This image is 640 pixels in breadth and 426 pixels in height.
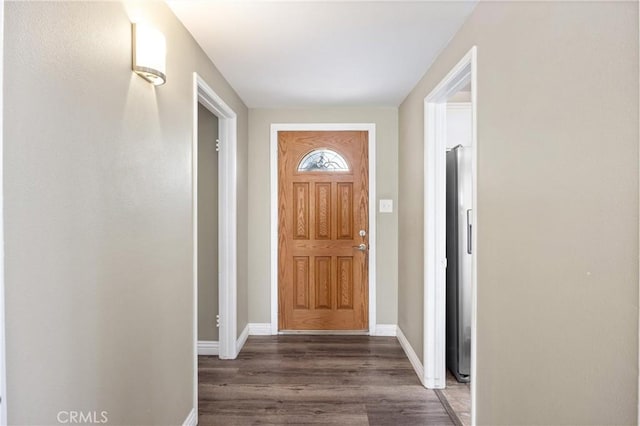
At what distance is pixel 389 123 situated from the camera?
3.44 m

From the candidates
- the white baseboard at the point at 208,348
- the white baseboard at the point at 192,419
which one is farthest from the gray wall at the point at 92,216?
the white baseboard at the point at 208,348

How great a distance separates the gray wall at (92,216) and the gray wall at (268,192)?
5.22 ft

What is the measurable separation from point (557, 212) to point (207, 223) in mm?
2613

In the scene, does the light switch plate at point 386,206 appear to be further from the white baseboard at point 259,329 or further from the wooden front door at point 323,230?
the white baseboard at point 259,329

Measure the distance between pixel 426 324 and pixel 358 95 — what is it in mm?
1986

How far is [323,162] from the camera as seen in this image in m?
3.48

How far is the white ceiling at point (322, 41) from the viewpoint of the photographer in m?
1.70

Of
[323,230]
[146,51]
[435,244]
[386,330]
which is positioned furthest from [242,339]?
[146,51]

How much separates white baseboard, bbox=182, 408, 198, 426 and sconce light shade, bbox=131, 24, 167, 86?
1.83 metres

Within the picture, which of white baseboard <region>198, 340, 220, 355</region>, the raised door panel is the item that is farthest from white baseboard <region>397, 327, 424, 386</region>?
white baseboard <region>198, 340, 220, 355</region>

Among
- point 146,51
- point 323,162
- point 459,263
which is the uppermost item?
point 146,51

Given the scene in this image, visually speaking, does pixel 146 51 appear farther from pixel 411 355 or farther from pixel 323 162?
pixel 411 355
